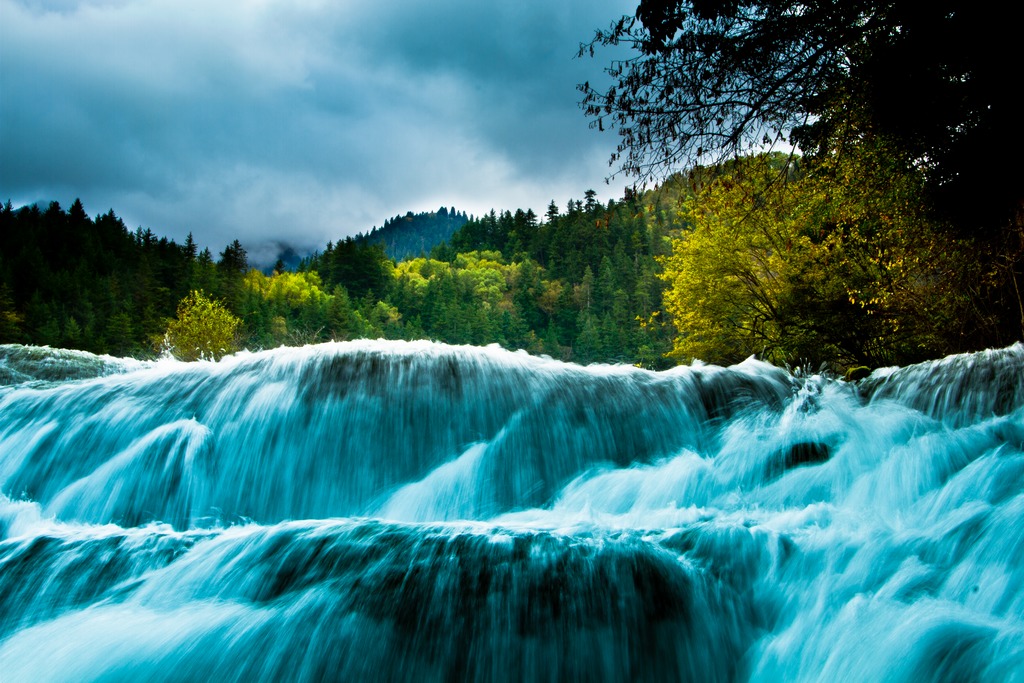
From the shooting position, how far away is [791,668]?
329 centimetres

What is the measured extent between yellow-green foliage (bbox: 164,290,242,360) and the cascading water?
4886 centimetres

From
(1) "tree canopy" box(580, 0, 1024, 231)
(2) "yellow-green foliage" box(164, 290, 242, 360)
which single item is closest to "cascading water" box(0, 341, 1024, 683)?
(1) "tree canopy" box(580, 0, 1024, 231)

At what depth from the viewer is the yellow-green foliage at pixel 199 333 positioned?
54031 millimetres

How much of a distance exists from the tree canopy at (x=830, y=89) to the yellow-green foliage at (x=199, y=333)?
50.4 m

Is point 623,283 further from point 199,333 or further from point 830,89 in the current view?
point 830,89

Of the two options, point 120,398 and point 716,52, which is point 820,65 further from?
point 120,398

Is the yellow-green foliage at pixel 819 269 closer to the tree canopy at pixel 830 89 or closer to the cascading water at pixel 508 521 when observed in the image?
the tree canopy at pixel 830 89

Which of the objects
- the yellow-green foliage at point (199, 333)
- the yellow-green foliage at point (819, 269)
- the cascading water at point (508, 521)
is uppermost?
the yellow-green foliage at point (199, 333)

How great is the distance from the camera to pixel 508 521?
19.4 feet

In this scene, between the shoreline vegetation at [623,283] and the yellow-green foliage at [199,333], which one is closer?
the shoreline vegetation at [623,283]

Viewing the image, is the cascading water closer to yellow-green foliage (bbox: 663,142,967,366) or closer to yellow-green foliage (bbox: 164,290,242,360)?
yellow-green foliage (bbox: 663,142,967,366)

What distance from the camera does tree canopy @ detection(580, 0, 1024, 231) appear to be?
285 inches

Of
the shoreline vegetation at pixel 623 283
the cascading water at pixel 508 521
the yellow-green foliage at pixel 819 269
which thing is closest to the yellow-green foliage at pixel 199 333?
the shoreline vegetation at pixel 623 283

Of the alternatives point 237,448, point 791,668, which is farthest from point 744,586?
point 237,448
